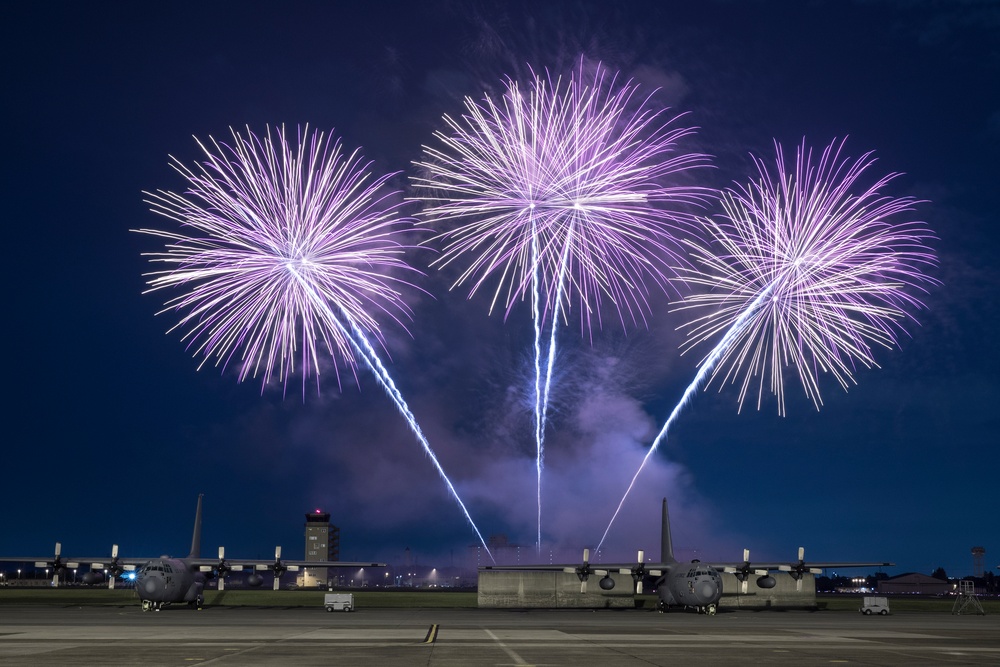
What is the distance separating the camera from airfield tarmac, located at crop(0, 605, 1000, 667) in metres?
26.8

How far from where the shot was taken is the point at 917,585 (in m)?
183

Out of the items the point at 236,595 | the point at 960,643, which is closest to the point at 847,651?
the point at 960,643

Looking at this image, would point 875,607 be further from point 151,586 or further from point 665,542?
point 151,586

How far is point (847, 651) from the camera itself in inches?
1230

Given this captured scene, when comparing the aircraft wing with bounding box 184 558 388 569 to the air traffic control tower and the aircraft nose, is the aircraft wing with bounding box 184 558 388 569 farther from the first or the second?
the air traffic control tower

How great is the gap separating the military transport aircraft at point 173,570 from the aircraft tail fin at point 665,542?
26535 millimetres

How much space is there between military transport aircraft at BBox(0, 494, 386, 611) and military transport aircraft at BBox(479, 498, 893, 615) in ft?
60.2

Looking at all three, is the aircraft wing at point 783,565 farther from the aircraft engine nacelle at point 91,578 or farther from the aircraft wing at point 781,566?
the aircraft engine nacelle at point 91,578

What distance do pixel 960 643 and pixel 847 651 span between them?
826 centimetres

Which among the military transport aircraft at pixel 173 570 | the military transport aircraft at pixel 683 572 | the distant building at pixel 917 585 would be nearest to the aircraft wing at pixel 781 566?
the military transport aircraft at pixel 683 572

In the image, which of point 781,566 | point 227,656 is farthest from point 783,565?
point 227,656

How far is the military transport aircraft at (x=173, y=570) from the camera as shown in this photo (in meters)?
64.8

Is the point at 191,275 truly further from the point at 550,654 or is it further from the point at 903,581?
the point at 903,581

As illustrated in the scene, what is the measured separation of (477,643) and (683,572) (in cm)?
3547
